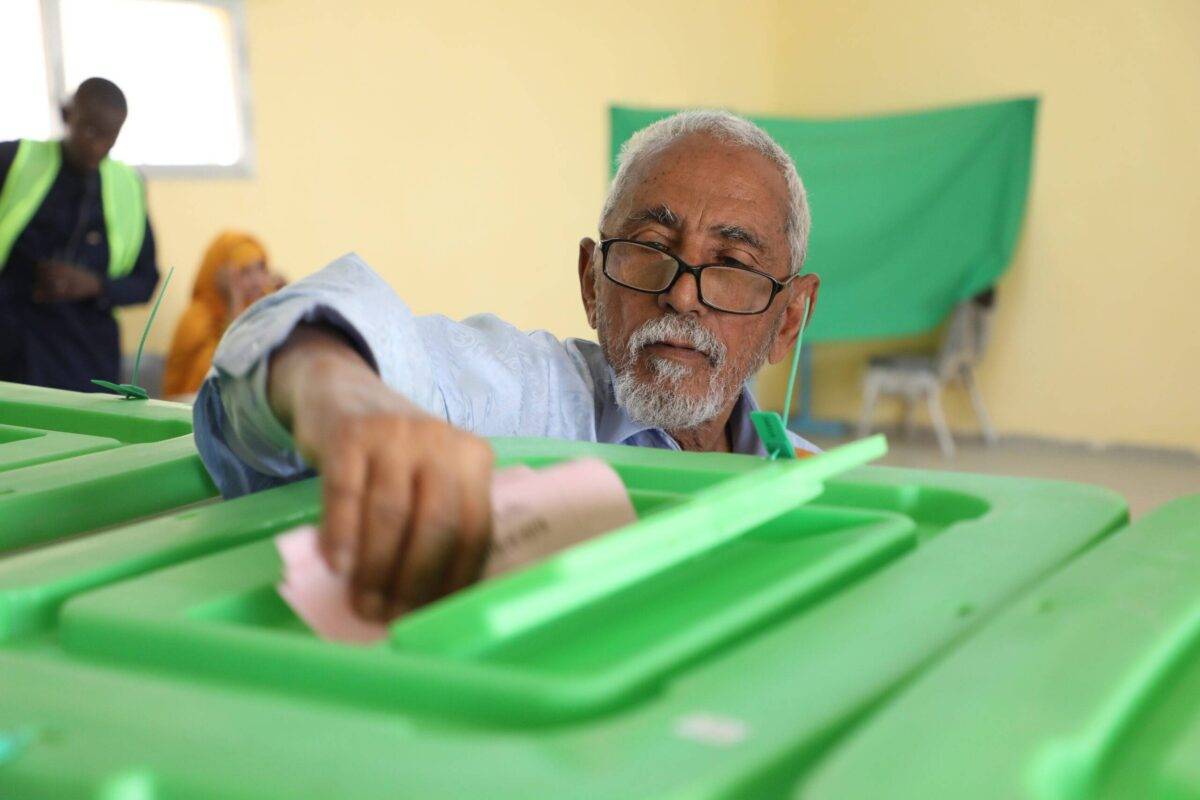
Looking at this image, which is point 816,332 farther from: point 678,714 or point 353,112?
point 678,714

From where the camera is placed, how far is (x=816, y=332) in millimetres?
6277

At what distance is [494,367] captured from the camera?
1332 mm

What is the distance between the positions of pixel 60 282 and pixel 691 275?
6.85 feet

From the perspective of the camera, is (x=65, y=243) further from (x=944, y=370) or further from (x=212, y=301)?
(x=944, y=370)

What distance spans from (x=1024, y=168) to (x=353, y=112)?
3.43 meters

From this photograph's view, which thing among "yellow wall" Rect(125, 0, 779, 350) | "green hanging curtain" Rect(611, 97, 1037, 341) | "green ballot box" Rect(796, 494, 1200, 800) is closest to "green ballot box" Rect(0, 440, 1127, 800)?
"green ballot box" Rect(796, 494, 1200, 800)

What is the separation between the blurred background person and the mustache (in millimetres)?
2047

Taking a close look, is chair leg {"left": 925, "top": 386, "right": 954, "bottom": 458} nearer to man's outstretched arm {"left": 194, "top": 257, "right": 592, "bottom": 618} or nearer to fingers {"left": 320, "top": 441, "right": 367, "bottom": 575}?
man's outstretched arm {"left": 194, "top": 257, "right": 592, "bottom": 618}

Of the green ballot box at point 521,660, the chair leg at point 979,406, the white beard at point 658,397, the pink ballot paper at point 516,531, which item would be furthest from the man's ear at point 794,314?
the chair leg at point 979,406

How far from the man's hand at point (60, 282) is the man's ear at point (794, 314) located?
2009mm

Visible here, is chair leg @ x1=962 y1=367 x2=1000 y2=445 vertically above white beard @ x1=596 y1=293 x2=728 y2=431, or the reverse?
white beard @ x1=596 y1=293 x2=728 y2=431

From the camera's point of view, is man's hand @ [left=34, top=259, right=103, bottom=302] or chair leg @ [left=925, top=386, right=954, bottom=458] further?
chair leg @ [left=925, top=386, right=954, bottom=458]

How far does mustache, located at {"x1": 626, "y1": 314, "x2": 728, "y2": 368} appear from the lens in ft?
5.08

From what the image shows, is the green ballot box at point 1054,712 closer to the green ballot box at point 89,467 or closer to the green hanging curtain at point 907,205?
the green ballot box at point 89,467
